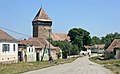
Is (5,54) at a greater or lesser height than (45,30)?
lesser

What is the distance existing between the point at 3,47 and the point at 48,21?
71.3 m

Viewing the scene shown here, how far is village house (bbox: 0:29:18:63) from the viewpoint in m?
53.9

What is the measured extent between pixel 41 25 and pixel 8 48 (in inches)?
2642

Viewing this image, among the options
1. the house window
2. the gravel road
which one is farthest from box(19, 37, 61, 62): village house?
the gravel road

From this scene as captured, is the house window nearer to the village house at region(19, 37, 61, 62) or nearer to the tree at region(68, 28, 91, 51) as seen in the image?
the village house at region(19, 37, 61, 62)

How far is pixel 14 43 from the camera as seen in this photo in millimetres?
59688

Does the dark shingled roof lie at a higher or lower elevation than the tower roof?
lower

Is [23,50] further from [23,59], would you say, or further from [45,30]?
[45,30]

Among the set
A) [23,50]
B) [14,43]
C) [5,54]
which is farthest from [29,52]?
[5,54]

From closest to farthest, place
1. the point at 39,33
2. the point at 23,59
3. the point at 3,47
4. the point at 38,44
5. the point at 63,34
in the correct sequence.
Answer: the point at 3,47 → the point at 23,59 → the point at 38,44 → the point at 39,33 → the point at 63,34

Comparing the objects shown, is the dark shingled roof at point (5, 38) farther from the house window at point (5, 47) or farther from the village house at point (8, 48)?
the house window at point (5, 47)

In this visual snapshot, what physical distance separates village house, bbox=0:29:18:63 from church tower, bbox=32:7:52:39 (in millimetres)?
58941

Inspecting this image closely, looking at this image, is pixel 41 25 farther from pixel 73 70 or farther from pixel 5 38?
pixel 73 70

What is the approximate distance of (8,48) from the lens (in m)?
56.6
